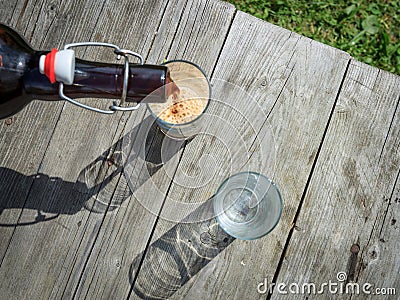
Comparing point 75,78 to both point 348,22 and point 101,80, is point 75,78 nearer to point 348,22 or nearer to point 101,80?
point 101,80

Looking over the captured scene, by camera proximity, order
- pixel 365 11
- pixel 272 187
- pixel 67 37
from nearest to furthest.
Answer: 1. pixel 272 187
2. pixel 67 37
3. pixel 365 11

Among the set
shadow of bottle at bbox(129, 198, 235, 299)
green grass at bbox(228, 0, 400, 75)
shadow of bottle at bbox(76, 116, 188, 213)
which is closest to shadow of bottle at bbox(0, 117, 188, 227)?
shadow of bottle at bbox(76, 116, 188, 213)

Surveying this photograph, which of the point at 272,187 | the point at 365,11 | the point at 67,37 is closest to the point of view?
the point at 272,187

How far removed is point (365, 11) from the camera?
6.14 feet

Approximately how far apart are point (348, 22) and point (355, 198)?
88cm

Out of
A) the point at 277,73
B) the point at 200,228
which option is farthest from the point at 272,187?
the point at 277,73

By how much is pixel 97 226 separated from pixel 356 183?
0.79 m

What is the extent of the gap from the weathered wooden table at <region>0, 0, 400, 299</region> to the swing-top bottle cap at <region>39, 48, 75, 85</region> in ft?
1.40

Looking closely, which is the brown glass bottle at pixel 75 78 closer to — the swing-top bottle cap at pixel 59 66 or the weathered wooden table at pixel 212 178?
the swing-top bottle cap at pixel 59 66

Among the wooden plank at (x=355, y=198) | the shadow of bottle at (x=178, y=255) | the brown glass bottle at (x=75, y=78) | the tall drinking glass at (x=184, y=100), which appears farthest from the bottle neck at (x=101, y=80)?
the wooden plank at (x=355, y=198)

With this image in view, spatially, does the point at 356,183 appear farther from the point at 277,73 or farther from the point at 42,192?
the point at 42,192

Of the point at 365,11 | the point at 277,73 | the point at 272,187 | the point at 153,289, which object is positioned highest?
the point at 365,11

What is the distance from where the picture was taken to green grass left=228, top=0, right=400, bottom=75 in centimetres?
184

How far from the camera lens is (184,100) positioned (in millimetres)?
1292
